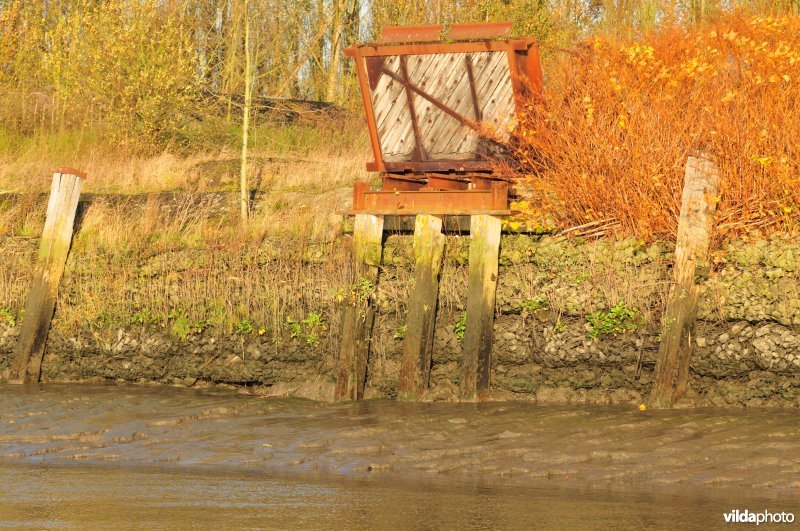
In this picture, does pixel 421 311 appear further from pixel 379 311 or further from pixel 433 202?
pixel 433 202

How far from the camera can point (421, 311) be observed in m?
11.8

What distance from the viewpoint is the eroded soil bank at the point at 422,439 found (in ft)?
28.2

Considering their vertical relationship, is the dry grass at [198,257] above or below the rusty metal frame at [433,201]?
below

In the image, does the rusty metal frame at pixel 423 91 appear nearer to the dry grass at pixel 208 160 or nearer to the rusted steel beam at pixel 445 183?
the rusted steel beam at pixel 445 183

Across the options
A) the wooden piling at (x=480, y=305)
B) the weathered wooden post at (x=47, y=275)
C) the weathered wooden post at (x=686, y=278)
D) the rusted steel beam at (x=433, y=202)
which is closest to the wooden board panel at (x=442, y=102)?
the rusted steel beam at (x=433, y=202)

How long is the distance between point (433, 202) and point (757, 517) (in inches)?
234

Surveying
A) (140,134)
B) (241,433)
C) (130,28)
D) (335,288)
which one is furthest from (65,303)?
(130,28)

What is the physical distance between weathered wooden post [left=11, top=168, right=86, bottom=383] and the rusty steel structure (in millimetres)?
3837

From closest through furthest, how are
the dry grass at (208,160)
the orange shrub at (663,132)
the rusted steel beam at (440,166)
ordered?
the orange shrub at (663,132) < the rusted steel beam at (440,166) < the dry grass at (208,160)

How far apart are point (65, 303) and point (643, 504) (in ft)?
27.7

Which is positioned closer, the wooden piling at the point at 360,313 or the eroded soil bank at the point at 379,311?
the eroded soil bank at the point at 379,311

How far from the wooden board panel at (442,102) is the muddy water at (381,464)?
3438 millimetres

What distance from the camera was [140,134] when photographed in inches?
807

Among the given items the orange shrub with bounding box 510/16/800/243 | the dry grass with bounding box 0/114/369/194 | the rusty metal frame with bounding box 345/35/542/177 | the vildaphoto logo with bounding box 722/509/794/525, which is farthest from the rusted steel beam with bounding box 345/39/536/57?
the vildaphoto logo with bounding box 722/509/794/525
